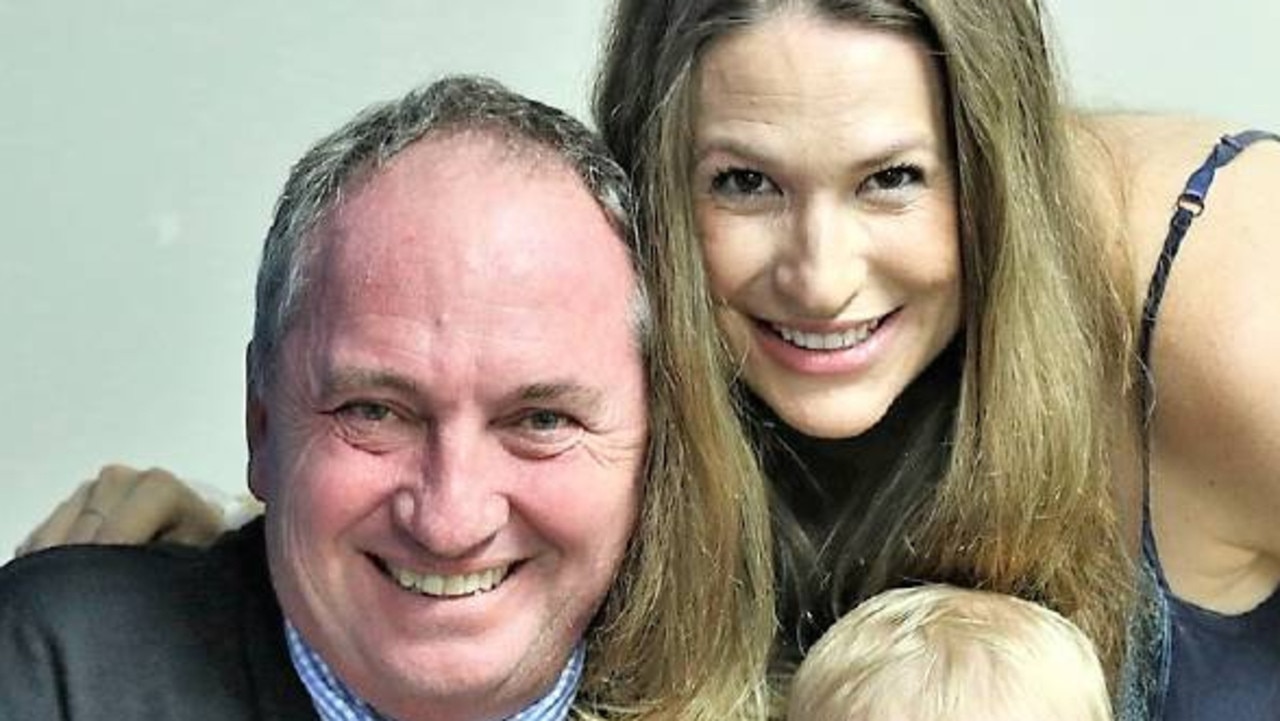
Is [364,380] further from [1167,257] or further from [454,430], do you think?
[1167,257]

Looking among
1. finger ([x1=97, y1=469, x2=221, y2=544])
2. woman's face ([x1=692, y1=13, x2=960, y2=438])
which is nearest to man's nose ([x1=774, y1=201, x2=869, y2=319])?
woman's face ([x1=692, y1=13, x2=960, y2=438])

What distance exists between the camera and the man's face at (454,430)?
5.21ft

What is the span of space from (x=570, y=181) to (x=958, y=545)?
450mm

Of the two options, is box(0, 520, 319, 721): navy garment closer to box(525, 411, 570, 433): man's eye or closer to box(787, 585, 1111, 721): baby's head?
box(525, 411, 570, 433): man's eye

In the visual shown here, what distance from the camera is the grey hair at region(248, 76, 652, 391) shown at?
64.2 inches

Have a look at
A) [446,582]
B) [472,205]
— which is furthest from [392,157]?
[446,582]

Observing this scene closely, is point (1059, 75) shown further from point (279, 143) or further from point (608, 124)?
point (279, 143)

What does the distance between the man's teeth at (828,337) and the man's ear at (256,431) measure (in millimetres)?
409

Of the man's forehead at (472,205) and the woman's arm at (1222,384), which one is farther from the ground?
the man's forehead at (472,205)

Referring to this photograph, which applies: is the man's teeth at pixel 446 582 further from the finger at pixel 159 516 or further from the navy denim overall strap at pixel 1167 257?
the navy denim overall strap at pixel 1167 257

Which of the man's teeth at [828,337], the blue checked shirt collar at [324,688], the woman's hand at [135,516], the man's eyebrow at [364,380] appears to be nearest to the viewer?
the man's eyebrow at [364,380]

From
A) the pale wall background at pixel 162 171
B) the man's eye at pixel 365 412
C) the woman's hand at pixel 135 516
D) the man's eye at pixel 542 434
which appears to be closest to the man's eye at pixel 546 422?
the man's eye at pixel 542 434

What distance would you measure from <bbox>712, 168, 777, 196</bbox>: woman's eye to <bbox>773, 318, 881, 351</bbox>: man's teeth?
0.12 metres

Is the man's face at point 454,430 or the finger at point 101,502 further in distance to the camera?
the finger at point 101,502
